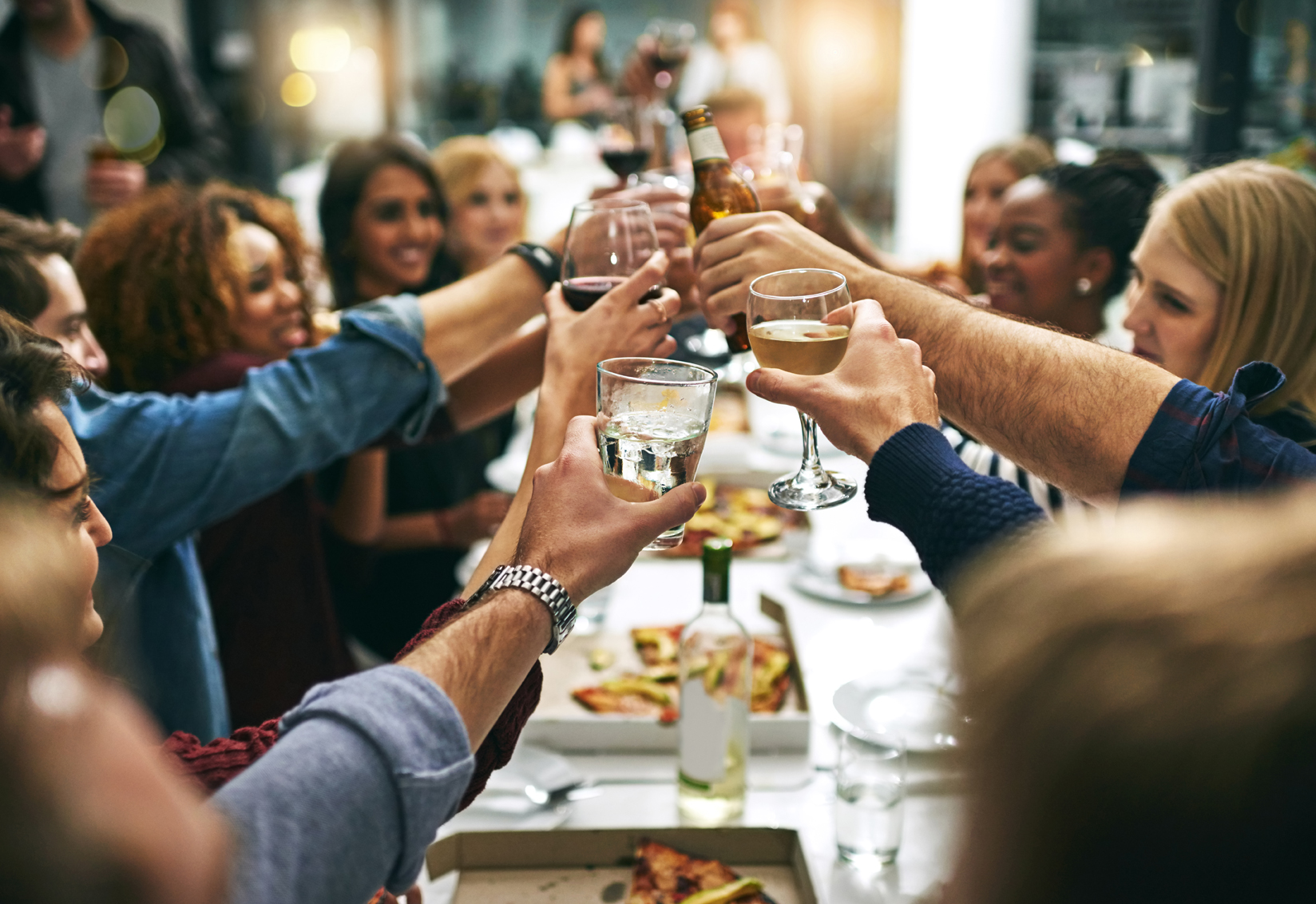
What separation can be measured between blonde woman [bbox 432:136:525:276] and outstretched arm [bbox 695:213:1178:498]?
2.40 meters

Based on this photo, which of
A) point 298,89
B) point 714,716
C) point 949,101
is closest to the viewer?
point 714,716

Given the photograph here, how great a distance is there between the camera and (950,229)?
622cm

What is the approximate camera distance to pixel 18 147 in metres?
3.14

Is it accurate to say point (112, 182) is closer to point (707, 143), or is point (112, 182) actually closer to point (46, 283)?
point (46, 283)

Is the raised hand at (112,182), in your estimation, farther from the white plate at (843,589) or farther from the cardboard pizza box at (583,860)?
the cardboard pizza box at (583,860)

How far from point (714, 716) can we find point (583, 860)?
227mm

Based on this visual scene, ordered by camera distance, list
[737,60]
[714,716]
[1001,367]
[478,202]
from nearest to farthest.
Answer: [1001,367]
[714,716]
[478,202]
[737,60]

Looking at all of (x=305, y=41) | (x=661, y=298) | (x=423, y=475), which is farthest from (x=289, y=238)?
(x=305, y=41)

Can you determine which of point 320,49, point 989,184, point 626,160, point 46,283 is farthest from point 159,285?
point 320,49

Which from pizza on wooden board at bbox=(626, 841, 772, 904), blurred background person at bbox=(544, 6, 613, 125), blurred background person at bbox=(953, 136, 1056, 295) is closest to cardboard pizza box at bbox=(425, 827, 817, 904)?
pizza on wooden board at bbox=(626, 841, 772, 904)

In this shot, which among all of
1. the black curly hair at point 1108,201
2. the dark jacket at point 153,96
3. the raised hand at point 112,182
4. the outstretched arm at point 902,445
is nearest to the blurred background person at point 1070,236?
the black curly hair at point 1108,201

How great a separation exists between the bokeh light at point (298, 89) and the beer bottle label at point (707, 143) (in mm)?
7559

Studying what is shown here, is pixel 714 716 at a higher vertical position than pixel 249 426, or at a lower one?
lower

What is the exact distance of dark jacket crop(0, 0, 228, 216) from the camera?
135 inches
